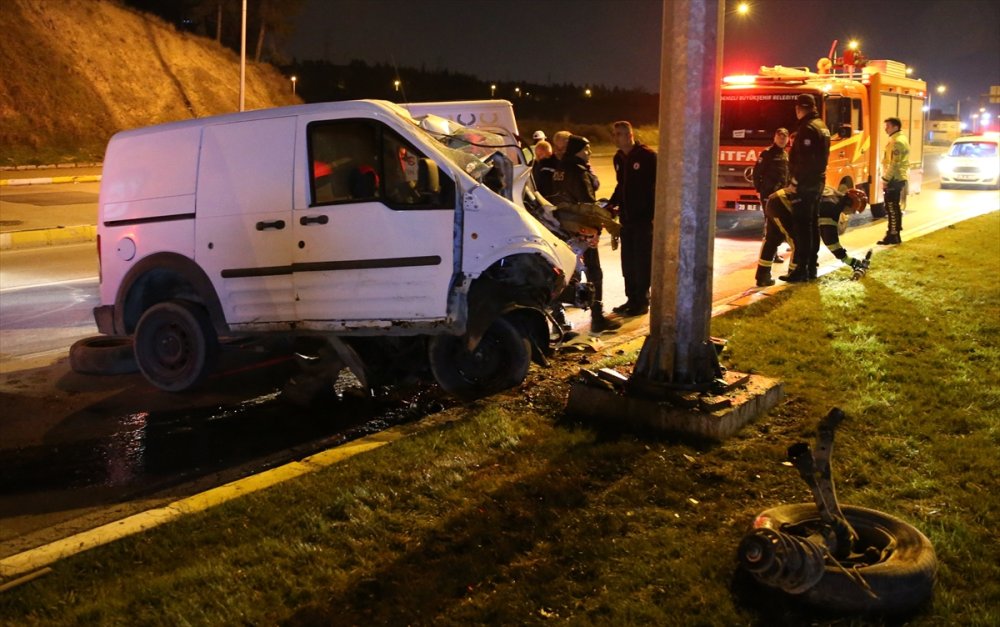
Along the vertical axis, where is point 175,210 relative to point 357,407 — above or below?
above

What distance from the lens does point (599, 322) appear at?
9188 mm

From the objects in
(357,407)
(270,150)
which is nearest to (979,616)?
(357,407)

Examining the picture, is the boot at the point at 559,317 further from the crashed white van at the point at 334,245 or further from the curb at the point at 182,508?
the curb at the point at 182,508

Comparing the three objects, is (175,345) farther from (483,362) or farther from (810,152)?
(810,152)

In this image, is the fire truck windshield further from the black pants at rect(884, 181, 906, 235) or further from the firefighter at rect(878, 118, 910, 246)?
the black pants at rect(884, 181, 906, 235)

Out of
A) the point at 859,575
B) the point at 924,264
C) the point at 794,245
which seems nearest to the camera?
the point at 859,575

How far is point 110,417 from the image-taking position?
21.7 feet

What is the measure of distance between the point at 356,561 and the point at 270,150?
3675 millimetres

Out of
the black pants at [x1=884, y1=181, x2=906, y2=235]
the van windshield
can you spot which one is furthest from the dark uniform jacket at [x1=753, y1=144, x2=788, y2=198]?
the van windshield

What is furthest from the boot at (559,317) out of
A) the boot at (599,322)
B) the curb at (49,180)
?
the curb at (49,180)

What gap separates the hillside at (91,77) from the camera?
34.2 meters

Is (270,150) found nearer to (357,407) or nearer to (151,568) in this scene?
(357,407)

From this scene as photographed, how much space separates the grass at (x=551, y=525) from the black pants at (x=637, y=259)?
330 centimetres

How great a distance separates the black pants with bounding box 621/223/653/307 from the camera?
9.61 m
